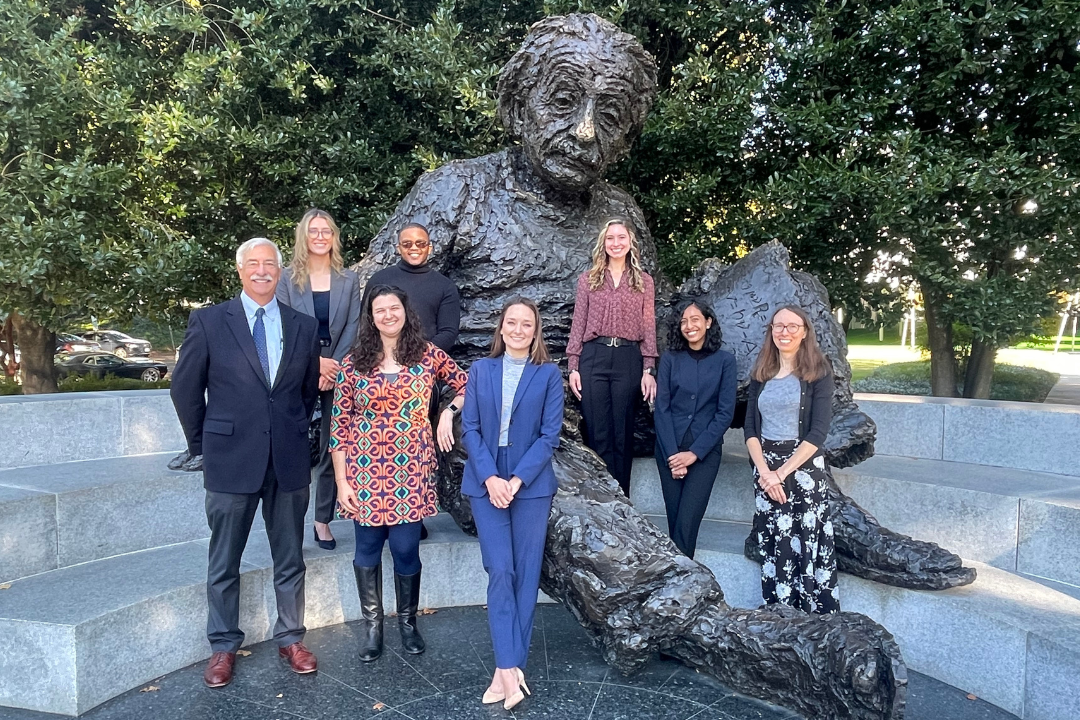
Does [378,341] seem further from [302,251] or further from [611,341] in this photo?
[611,341]

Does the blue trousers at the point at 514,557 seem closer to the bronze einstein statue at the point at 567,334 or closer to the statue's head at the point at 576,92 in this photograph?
the bronze einstein statue at the point at 567,334

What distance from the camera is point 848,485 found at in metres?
4.59

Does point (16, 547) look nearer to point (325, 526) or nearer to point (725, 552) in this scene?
point (325, 526)

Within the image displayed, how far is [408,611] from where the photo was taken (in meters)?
3.22

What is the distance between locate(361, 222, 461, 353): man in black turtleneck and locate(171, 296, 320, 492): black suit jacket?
2.66 ft

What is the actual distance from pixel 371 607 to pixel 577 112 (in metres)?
2.30

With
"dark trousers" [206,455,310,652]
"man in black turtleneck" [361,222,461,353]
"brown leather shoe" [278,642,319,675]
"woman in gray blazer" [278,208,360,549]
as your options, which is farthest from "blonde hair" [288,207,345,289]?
"brown leather shoe" [278,642,319,675]

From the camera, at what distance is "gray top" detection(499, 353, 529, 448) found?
2.92m

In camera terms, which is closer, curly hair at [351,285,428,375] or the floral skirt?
curly hair at [351,285,428,375]

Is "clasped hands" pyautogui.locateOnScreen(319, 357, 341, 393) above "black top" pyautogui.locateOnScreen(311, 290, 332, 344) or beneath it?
beneath

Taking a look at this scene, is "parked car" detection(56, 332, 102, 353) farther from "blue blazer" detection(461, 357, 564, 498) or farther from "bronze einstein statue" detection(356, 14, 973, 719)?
"blue blazer" detection(461, 357, 564, 498)

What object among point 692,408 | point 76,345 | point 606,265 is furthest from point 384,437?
point 76,345

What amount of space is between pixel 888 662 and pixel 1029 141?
182 inches

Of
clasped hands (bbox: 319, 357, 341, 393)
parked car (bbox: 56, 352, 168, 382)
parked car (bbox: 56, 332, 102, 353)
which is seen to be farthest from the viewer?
parked car (bbox: 56, 332, 102, 353)
